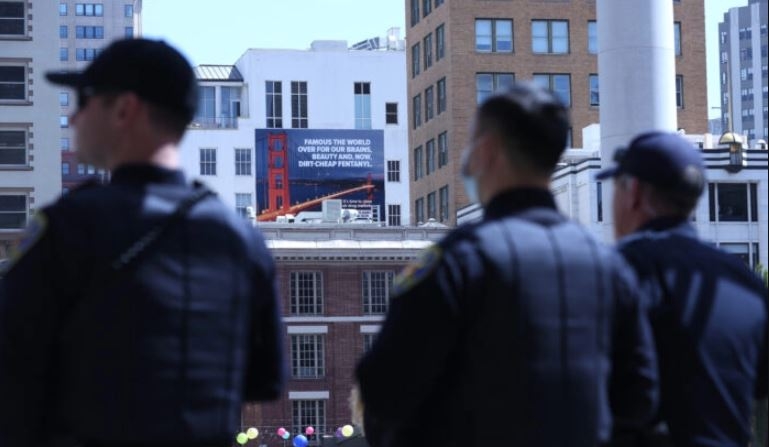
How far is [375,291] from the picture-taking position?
8862cm

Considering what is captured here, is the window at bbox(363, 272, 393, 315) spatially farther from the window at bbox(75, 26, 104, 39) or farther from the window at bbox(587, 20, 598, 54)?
the window at bbox(75, 26, 104, 39)

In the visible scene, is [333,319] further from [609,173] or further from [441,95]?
[609,173]

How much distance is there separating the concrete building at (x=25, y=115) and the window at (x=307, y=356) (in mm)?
17041

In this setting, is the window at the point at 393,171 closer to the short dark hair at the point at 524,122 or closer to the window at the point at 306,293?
the window at the point at 306,293

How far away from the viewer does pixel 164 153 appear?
4703 mm

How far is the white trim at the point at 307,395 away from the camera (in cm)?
8619

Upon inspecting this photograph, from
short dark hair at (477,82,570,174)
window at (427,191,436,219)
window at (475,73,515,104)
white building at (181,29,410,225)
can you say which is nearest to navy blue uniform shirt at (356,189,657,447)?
short dark hair at (477,82,570,174)

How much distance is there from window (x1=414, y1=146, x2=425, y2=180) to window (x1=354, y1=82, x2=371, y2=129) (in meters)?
24.8

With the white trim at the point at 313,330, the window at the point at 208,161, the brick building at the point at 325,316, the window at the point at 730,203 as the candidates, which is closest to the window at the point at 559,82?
the brick building at the point at 325,316

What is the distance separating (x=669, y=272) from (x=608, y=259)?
1017 millimetres

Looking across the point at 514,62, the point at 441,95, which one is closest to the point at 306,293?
the point at 441,95

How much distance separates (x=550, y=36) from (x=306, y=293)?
20424 mm

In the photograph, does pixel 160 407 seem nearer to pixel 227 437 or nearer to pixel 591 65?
pixel 227 437

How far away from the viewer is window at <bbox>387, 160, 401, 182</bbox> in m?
125
